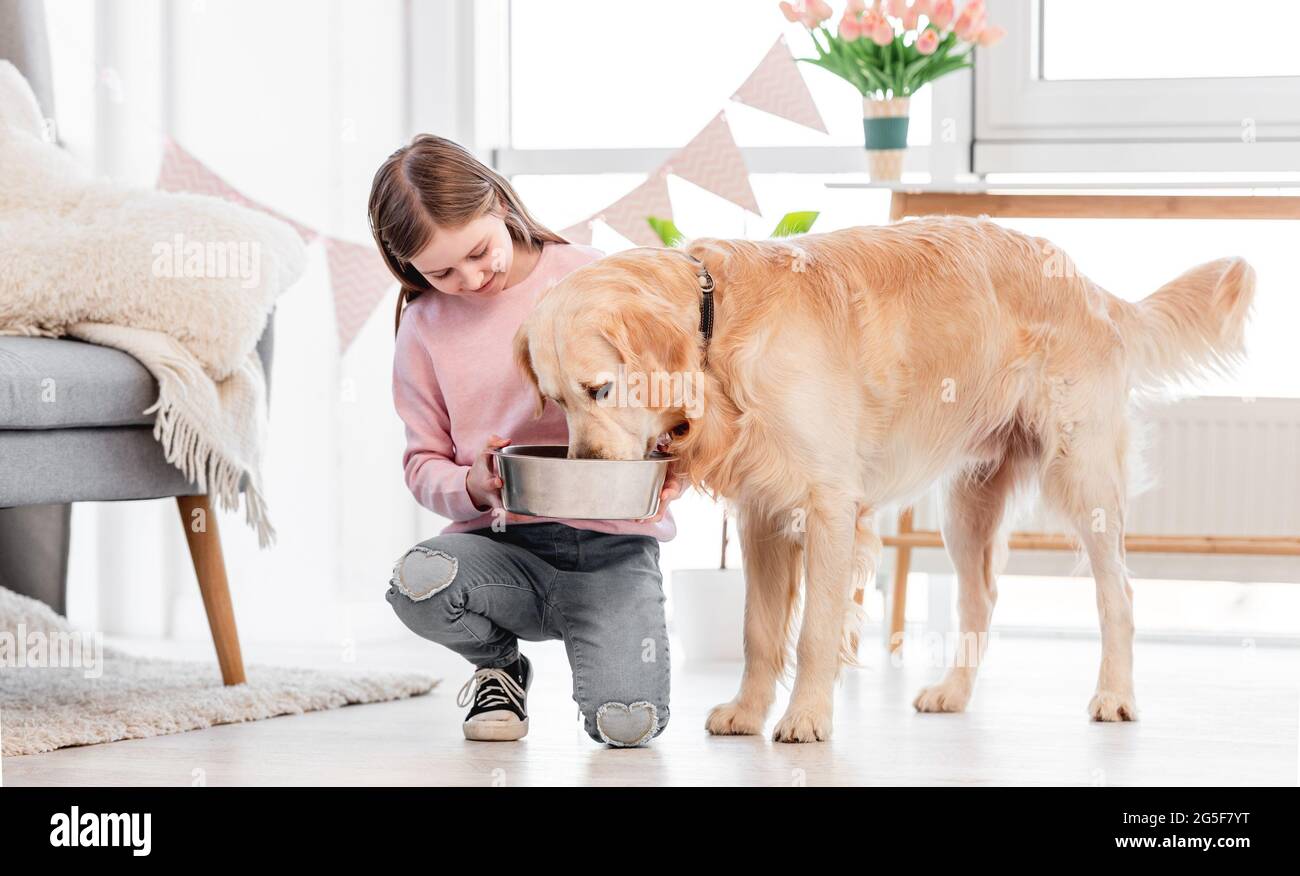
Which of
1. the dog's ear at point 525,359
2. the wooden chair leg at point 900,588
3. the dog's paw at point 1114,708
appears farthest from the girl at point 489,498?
the wooden chair leg at point 900,588

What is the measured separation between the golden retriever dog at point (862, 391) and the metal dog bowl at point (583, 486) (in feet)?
0.19

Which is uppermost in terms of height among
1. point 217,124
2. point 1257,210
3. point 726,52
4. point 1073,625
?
point 726,52

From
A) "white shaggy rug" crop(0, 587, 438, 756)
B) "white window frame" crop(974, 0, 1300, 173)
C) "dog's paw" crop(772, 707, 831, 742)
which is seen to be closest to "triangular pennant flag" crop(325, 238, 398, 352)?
"white shaggy rug" crop(0, 587, 438, 756)

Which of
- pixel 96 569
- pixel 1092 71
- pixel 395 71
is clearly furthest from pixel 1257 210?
pixel 96 569

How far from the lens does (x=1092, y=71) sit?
3785 mm

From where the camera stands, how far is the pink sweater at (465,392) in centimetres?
224

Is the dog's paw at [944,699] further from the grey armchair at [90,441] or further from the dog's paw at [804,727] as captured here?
the grey armchair at [90,441]

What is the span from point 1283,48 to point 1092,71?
1.56ft

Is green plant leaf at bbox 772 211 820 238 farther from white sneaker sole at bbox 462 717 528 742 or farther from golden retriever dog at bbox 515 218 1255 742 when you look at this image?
white sneaker sole at bbox 462 717 528 742

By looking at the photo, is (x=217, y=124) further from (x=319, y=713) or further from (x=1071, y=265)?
(x=1071, y=265)

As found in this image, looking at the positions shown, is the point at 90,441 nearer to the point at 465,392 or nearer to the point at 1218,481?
the point at 465,392

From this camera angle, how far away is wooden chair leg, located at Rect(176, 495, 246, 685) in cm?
261

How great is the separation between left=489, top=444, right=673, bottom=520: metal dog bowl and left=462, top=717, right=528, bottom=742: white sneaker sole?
46cm

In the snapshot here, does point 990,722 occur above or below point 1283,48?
below
